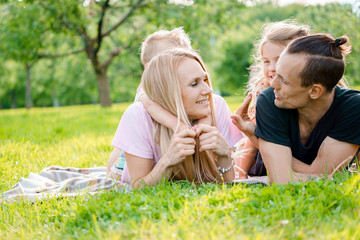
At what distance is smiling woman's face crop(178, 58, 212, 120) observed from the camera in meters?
3.38

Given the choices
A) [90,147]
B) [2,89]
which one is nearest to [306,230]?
[90,147]

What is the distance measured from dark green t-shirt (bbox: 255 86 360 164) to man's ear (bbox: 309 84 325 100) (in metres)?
0.25

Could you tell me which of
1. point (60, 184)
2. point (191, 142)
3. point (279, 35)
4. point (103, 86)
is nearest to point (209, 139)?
point (191, 142)

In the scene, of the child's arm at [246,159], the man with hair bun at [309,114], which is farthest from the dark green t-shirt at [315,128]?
the child's arm at [246,159]

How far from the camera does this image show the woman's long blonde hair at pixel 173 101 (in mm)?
3328

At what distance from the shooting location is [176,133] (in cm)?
328

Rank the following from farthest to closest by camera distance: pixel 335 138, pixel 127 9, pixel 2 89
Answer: pixel 2 89, pixel 127 9, pixel 335 138

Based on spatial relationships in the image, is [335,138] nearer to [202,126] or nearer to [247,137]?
[247,137]

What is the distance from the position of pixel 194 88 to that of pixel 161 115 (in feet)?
1.32

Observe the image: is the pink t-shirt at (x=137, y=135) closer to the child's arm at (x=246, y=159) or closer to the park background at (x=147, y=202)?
the park background at (x=147, y=202)

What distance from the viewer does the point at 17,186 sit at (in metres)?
4.01

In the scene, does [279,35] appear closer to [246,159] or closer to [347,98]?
[347,98]

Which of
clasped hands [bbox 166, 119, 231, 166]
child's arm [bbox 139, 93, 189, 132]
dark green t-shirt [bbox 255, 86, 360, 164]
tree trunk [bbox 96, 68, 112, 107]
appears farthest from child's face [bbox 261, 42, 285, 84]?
tree trunk [bbox 96, 68, 112, 107]

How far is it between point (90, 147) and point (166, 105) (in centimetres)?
317
